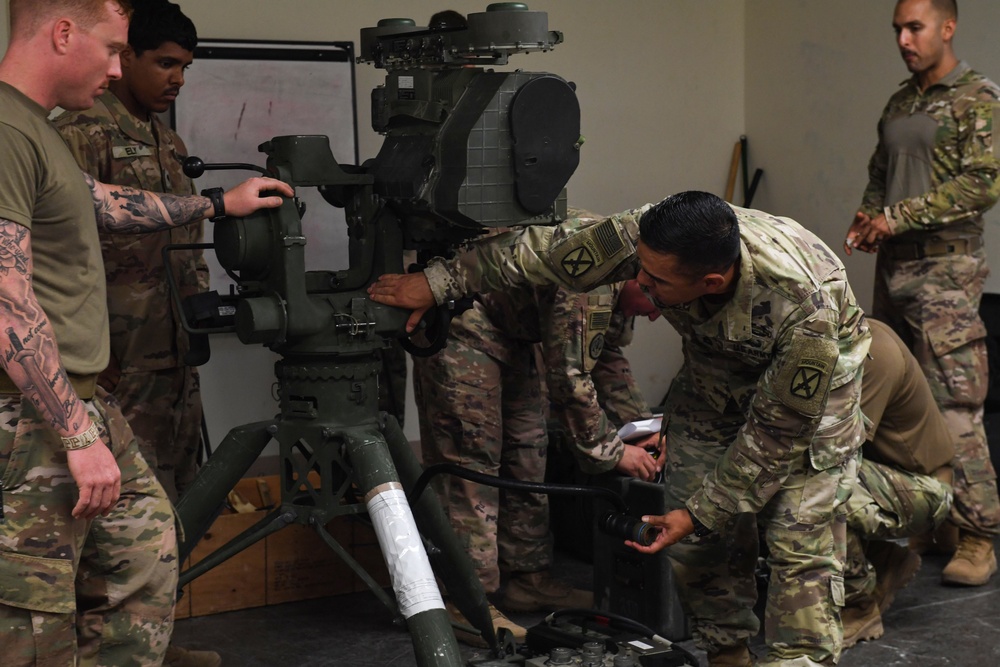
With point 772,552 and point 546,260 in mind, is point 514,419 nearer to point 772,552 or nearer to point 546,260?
point 546,260

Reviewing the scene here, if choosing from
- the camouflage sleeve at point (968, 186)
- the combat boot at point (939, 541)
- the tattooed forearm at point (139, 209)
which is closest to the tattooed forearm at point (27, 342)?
the tattooed forearm at point (139, 209)

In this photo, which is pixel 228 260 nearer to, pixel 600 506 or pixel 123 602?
pixel 123 602

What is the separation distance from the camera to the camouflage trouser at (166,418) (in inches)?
146

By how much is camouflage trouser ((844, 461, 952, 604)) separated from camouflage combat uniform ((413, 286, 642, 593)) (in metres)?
0.71

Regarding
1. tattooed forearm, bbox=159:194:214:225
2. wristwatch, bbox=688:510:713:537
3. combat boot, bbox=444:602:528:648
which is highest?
tattooed forearm, bbox=159:194:214:225

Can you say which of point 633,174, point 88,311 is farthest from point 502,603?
point 633,174

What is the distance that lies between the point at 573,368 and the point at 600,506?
19.2 inches

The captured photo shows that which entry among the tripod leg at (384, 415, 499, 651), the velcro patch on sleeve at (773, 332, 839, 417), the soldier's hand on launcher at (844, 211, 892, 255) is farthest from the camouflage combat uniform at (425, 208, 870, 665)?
the soldier's hand on launcher at (844, 211, 892, 255)

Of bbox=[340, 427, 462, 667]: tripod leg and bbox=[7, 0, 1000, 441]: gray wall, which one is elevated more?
bbox=[7, 0, 1000, 441]: gray wall

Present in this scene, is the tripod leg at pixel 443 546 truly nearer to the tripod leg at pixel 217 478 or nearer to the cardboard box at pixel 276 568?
the tripod leg at pixel 217 478

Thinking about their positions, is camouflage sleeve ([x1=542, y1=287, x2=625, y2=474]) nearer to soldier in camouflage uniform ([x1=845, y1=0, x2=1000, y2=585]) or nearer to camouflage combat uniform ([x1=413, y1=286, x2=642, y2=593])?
camouflage combat uniform ([x1=413, y1=286, x2=642, y2=593])

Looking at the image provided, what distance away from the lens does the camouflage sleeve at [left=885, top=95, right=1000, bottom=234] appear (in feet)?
14.7

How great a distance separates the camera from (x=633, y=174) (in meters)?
6.45

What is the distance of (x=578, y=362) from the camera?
145 inches
